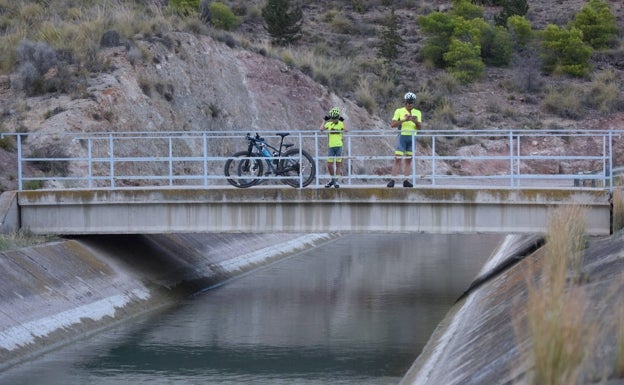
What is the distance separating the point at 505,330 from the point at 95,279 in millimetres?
12486

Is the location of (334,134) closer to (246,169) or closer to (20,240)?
(246,169)

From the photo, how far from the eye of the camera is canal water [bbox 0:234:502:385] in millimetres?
21438

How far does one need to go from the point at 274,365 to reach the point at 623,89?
48310mm

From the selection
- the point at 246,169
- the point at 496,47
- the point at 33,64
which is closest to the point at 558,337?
the point at 246,169

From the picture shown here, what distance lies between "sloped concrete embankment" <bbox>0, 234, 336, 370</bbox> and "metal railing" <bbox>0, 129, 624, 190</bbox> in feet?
6.42

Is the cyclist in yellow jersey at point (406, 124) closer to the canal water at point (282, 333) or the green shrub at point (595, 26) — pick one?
the canal water at point (282, 333)

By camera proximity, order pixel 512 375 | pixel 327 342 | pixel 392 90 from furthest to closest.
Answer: pixel 392 90 → pixel 327 342 → pixel 512 375

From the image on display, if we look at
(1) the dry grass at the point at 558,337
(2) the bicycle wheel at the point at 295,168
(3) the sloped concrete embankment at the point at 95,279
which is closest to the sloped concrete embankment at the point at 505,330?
(1) the dry grass at the point at 558,337

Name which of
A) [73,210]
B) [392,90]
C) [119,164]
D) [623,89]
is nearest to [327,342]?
[73,210]

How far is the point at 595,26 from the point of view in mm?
73625

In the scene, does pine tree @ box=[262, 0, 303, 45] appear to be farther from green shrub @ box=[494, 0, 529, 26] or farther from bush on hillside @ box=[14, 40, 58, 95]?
bush on hillside @ box=[14, 40, 58, 95]

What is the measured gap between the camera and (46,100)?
136ft

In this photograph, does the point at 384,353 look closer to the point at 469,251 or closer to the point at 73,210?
the point at 73,210

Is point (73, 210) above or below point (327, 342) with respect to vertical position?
above
